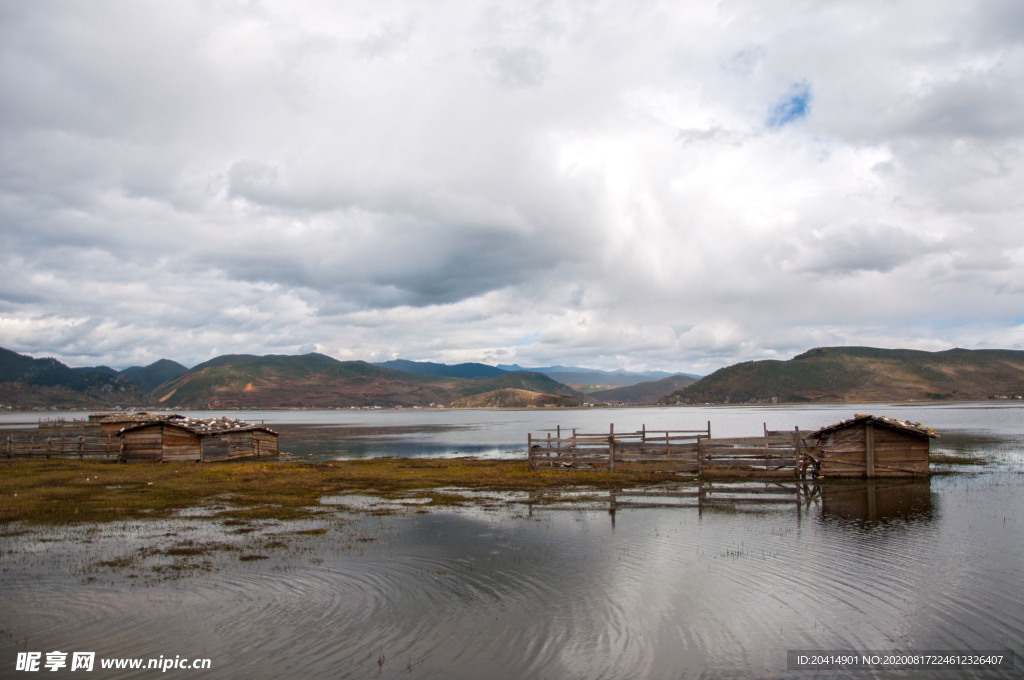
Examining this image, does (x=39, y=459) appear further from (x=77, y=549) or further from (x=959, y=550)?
(x=959, y=550)

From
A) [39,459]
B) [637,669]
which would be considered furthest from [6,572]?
[39,459]

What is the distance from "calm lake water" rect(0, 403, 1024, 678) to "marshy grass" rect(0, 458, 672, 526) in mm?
3013

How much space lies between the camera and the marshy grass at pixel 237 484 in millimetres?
24219

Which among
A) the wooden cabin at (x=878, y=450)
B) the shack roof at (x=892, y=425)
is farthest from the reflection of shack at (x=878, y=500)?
the shack roof at (x=892, y=425)

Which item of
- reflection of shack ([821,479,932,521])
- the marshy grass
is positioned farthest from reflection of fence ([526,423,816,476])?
reflection of shack ([821,479,932,521])

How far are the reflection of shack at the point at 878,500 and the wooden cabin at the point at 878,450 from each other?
1.15 metres

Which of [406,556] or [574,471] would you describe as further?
[574,471]

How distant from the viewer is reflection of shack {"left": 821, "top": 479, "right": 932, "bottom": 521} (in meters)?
22.9

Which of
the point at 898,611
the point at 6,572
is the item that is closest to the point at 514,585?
the point at 898,611

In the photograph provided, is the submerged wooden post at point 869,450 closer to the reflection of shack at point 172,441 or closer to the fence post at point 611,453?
the fence post at point 611,453

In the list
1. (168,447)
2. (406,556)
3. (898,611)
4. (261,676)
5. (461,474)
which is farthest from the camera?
(168,447)

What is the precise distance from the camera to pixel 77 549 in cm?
1750

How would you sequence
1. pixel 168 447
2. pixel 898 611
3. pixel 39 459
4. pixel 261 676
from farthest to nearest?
pixel 39 459 → pixel 168 447 → pixel 898 611 → pixel 261 676

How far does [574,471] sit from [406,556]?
79.7ft
